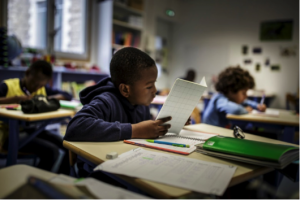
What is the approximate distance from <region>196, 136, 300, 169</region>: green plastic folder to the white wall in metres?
5.03

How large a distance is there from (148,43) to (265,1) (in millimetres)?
2788

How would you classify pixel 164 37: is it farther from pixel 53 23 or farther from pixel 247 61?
pixel 53 23

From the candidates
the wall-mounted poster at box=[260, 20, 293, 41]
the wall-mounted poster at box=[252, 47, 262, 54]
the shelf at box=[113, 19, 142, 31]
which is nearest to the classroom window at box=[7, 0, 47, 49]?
the shelf at box=[113, 19, 142, 31]

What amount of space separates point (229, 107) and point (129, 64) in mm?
1291

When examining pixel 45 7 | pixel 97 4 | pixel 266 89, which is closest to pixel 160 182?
pixel 45 7

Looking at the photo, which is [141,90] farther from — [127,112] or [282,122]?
[282,122]

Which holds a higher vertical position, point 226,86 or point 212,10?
point 212,10

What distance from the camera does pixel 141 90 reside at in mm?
1126

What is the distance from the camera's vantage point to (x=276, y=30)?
5199 mm

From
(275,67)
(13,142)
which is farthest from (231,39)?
(13,142)

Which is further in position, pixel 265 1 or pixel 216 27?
pixel 216 27

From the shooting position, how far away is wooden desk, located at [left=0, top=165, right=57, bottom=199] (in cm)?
64

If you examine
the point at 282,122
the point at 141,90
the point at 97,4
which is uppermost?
the point at 97,4

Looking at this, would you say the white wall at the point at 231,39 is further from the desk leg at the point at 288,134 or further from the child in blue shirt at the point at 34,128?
the child in blue shirt at the point at 34,128
